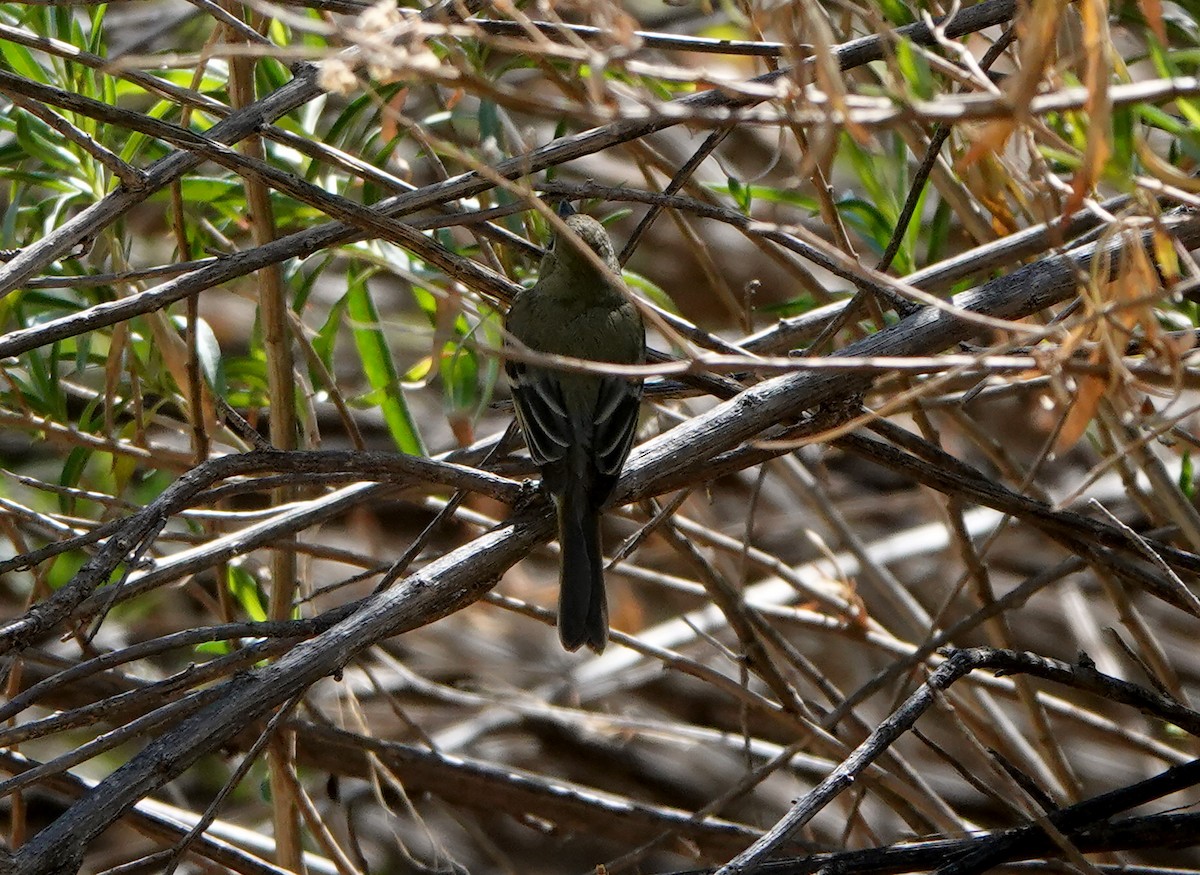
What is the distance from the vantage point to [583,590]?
3920 millimetres

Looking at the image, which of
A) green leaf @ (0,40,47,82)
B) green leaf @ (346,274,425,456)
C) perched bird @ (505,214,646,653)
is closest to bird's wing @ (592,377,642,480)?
perched bird @ (505,214,646,653)

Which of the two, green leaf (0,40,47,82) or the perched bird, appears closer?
green leaf (0,40,47,82)

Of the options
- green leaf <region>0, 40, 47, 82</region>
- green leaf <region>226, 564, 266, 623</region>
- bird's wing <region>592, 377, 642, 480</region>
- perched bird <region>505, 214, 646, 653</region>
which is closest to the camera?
green leaf <region>0, 40, 47, 82</region>

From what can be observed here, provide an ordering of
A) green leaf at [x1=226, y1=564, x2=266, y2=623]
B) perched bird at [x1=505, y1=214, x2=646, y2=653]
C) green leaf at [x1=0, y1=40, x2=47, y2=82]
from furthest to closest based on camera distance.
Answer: green leaf at [x1=226, y1=564, x2=266, y2=623]
perched bird at [x1=505, y1=214, x2=646, y2=653]
green leaf at [x1=0, y1=40, x2=47, y2=82]

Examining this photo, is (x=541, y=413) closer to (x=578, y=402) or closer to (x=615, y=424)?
(x=578, y=402)

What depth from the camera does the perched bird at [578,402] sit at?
379 cm

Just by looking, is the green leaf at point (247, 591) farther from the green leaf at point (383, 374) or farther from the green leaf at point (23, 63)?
the green leaf at point (23, 63)

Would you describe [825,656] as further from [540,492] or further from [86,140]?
[86,140]

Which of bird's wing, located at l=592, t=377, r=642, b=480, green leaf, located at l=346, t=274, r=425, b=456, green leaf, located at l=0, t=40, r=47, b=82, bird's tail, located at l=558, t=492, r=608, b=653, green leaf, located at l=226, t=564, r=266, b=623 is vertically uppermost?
green leaf, located at l=0, t=40, r=47, b=82

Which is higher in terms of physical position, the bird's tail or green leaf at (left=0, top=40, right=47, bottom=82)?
green leaf at (left=0, top=40, right=47, bottom=82)

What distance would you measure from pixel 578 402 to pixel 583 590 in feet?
2.21

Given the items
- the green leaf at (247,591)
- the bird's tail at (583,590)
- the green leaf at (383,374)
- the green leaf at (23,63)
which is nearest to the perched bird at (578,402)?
the bird's tail at (583,590)

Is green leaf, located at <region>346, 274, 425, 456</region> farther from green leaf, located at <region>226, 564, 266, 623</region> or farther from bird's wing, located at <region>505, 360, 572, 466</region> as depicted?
green leaf, located at <region>226, 564, 266, 623</region>

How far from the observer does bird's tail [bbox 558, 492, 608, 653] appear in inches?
150
